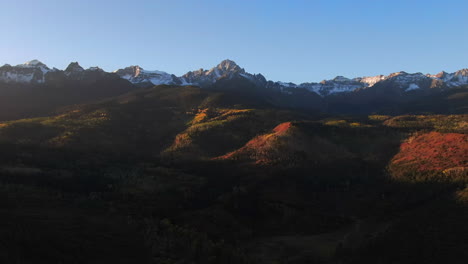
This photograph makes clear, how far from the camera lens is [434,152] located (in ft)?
345

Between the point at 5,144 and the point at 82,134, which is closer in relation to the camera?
the point at 5,144

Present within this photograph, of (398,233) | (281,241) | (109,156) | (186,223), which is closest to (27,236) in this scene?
(186,223)

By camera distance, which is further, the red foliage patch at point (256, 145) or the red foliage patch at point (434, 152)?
the red foliage patch at point (256, 145)

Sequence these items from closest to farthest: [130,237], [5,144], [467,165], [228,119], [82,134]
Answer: [130,237] < [467,165] < [5,144] < [82,134] < [228,119]

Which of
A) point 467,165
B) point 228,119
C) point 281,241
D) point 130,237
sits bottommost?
point 281,241

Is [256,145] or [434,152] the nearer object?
[434,152]

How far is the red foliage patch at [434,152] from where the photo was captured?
304 feet

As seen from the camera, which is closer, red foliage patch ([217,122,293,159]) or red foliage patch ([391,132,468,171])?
red foliage patch ([391,132,468,171])

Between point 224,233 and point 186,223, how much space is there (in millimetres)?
6642

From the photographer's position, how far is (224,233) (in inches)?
2544

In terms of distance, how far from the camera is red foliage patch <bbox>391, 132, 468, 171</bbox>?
92656 millimetres

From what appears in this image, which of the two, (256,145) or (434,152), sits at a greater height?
(256,145)

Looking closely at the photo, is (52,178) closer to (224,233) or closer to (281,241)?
(224,233)

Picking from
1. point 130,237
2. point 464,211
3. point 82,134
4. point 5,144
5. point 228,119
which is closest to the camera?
point 130,237
